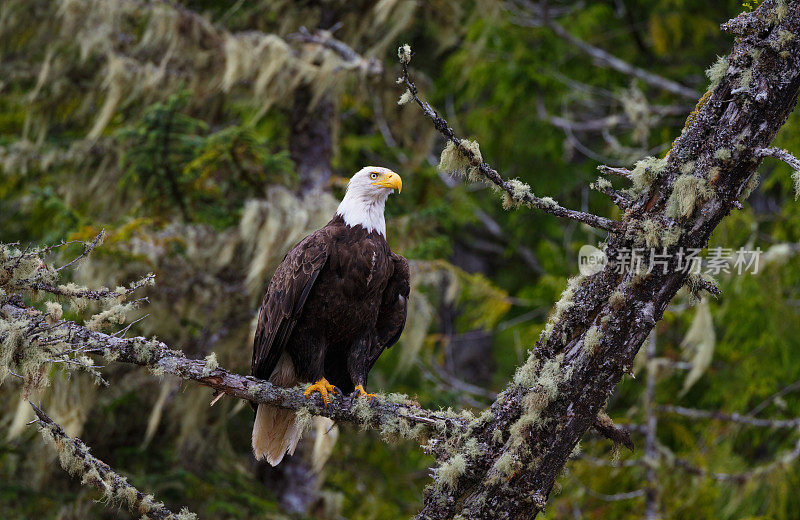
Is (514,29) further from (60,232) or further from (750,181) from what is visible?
(750,181)

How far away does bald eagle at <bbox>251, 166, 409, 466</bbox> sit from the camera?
4672mm

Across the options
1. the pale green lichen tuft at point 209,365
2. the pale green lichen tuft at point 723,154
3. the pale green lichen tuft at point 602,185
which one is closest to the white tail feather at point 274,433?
the pale green lichen tuft at point 209,365

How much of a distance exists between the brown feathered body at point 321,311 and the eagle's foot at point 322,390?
6.0 inches

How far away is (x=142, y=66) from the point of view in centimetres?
729

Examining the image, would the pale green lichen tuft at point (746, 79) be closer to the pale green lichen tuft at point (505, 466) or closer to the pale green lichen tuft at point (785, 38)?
the pale green lichen tuft at point (785, 38)

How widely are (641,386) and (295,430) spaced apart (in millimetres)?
5777

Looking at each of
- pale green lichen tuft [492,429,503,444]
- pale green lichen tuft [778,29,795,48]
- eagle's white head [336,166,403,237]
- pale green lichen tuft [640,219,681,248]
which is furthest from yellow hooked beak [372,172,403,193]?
pale green lichen tuft [778,29,795,48]

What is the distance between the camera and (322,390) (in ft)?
14.1

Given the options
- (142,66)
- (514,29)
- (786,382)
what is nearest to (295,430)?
(142,66)

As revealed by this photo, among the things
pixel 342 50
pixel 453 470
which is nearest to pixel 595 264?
pixel 453 470

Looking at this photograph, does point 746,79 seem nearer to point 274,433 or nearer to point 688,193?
point 688,193

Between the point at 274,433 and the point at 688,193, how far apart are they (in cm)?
279

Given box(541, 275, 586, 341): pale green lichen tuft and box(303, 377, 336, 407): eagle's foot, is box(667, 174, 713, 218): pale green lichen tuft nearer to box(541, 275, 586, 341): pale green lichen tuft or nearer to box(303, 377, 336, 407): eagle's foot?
box(541, 275, 586, 341): pale green lichen tuft

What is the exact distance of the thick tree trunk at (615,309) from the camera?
10.3 ft
